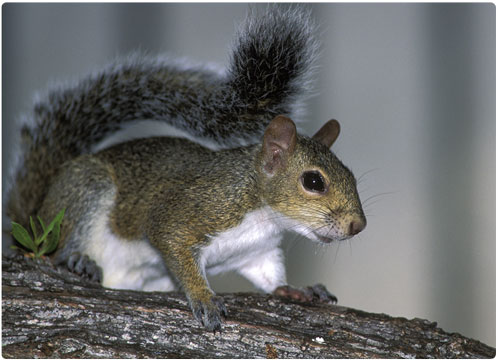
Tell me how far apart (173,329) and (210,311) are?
0.16m

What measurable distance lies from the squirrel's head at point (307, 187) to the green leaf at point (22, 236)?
1.06 metres

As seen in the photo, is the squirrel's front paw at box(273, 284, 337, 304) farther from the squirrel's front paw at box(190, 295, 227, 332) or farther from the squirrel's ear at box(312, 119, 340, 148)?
the squirrel's ear at box(312, 119, 340, 148)

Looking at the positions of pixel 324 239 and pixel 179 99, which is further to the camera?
pixel 179 99

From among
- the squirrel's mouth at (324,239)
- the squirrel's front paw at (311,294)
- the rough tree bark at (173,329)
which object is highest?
the squirrel's mouth at (324,239)

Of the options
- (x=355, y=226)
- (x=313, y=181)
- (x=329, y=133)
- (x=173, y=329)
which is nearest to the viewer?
(x=173, y=329)

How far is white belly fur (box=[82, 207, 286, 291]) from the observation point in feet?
7.80

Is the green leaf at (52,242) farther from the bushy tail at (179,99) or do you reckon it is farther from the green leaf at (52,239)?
the bushy tail at (179,99)

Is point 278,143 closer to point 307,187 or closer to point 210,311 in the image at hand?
point 307,187

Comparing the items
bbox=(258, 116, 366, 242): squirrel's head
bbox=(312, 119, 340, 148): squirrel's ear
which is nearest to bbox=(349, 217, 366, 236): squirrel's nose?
bbox=(258, 116, 366, 242): squirrel's head

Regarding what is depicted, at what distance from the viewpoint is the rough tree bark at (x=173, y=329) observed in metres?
1.88

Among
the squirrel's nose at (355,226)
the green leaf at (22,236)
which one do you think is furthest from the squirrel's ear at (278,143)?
the green leaf at (22,236)

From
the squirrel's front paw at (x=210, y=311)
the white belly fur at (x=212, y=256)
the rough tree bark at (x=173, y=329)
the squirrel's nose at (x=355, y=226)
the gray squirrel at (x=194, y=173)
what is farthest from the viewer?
the white belly fur at (x=212, y=256)

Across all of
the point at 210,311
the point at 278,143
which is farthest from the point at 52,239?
the point at 278,143

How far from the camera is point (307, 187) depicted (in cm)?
223
